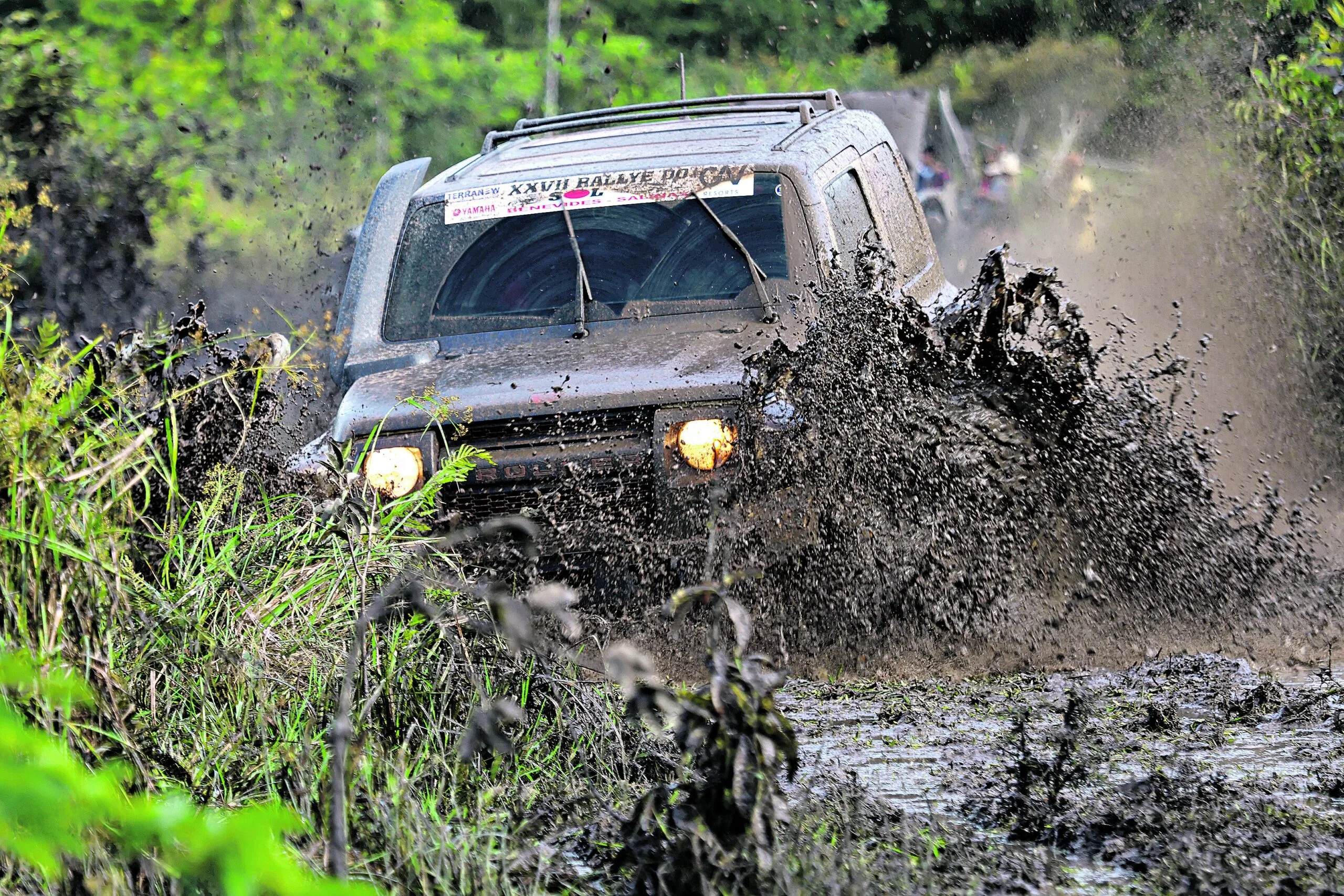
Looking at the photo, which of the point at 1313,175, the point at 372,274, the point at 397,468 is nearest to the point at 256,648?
the point at 397,468

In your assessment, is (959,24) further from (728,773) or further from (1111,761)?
(728,773)

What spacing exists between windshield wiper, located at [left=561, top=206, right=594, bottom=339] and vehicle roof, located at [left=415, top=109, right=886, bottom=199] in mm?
302

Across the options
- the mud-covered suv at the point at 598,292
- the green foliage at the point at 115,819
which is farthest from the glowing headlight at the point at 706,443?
the green foliage at the point at 115,819

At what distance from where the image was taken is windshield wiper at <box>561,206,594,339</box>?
5945 mm

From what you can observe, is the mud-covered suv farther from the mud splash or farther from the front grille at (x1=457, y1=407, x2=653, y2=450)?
the mud splash

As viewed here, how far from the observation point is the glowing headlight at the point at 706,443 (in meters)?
4.93

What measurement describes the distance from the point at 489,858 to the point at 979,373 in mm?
3176

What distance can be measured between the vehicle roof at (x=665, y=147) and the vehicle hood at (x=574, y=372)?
0.81 meters

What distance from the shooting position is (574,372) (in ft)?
17.5

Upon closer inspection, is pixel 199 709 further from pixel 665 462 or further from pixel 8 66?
pixel 8 66

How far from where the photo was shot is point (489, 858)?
2.71 metres

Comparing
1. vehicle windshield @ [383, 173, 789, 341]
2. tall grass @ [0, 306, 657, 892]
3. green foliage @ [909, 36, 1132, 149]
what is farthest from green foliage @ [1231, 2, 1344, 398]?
green foliage @ [909, 36, 1132, 149]

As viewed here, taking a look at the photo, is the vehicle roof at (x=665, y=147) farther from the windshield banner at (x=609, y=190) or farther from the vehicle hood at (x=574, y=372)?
the vehicle hood at (x=574, y=372)

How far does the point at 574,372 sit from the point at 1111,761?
242 centimetres
